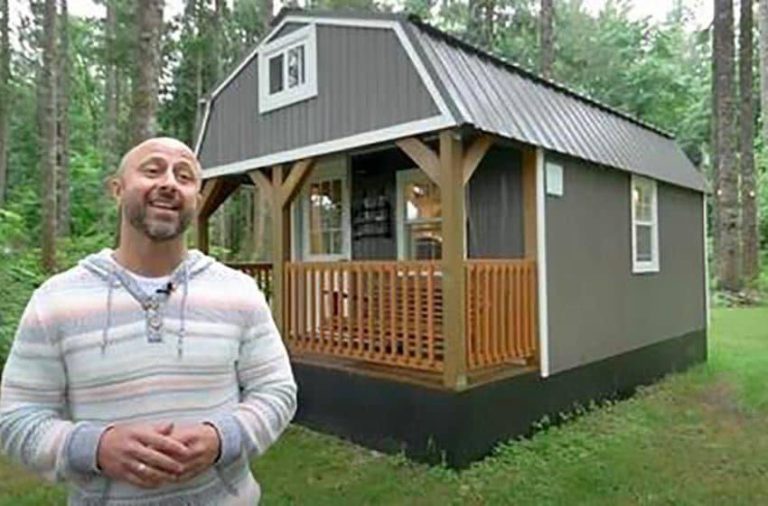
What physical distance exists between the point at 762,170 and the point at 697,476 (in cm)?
2221

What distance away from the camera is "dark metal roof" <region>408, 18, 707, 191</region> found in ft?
17.9

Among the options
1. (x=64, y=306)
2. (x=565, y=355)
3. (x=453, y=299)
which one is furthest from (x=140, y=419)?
(x=565, y=355)

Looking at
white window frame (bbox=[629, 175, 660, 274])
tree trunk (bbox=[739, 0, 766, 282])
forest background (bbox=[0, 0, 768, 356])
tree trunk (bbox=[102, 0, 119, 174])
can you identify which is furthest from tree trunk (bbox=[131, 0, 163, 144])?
tree trunk (bbox=[739, 0, 766, 282])

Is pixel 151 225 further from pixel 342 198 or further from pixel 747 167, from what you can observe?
pixel 747 167

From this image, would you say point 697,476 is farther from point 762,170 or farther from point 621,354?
point 762,170

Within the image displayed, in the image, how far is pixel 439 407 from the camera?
17.3ft

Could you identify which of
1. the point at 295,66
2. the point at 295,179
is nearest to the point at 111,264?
the point at 295,179

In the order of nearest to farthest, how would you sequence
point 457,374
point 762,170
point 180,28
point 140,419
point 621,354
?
point 140,419
point 457,374
point 621,354
point 180,28
point 762,170

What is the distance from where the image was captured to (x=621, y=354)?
7.57 meters

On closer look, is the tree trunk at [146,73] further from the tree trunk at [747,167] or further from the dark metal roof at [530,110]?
the tree trunk at [747,167]

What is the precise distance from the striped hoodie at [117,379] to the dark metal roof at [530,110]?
3.74 metres

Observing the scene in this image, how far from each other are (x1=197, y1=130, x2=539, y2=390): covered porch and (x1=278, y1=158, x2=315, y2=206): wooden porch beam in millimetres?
12

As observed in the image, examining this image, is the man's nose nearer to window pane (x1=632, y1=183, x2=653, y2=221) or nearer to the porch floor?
the porch floor

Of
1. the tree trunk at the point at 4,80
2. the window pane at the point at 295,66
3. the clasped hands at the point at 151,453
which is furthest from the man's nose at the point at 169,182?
the tree trunk at the point at 4,80
